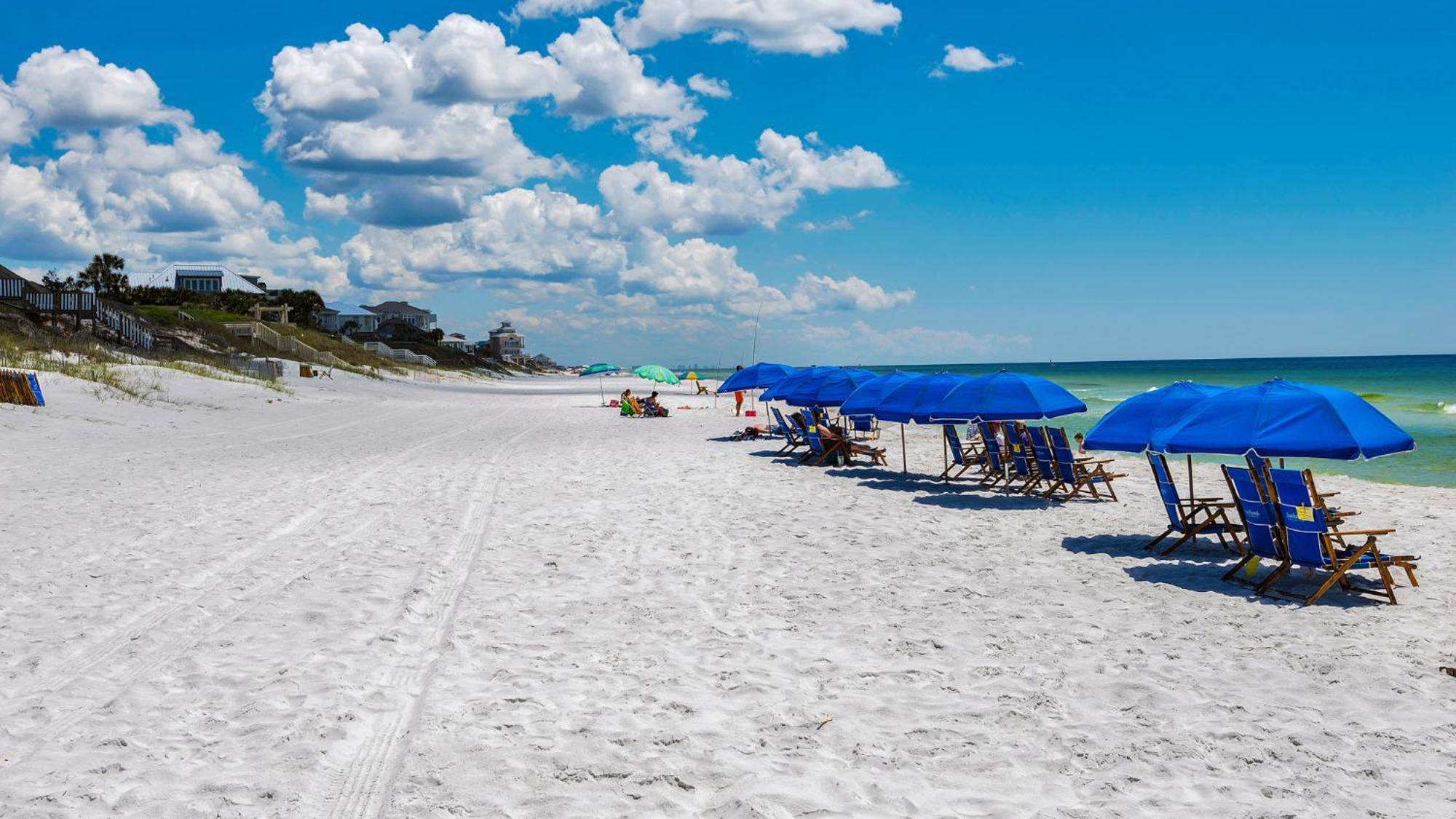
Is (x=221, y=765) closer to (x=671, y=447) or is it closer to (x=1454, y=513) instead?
(x=1454, y=513)

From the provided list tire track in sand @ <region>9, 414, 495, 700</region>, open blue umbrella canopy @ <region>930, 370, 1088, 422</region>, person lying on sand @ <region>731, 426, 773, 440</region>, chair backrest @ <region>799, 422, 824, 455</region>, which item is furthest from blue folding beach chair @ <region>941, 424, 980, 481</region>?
tire track in sand @ <region>9, 414, 495, 700</region>

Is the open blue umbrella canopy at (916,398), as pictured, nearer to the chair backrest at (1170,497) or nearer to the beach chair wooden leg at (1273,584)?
the chair backrest at (1170,497)

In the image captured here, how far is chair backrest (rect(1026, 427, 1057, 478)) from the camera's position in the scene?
39.9 feet

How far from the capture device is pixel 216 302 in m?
70.2

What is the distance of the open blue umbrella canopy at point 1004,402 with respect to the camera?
11.3 m

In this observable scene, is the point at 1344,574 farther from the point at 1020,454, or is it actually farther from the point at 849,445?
the point at 849,445

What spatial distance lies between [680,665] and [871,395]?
879 cm

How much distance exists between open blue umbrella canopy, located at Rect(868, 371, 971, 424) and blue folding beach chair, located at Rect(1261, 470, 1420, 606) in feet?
16.3

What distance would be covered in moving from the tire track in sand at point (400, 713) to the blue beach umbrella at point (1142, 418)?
17.7 ft

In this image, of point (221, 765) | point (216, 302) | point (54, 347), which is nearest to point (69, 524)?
point (221, 765)

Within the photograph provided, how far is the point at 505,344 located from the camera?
145375 mm

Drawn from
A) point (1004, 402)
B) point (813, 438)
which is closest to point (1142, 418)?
point (1004, 402)

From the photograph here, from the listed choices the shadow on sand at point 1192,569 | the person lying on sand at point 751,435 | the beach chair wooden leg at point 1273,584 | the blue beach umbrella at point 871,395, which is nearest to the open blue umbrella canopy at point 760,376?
the person lying on sand at point 751,435

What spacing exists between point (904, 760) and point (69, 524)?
8.20m
